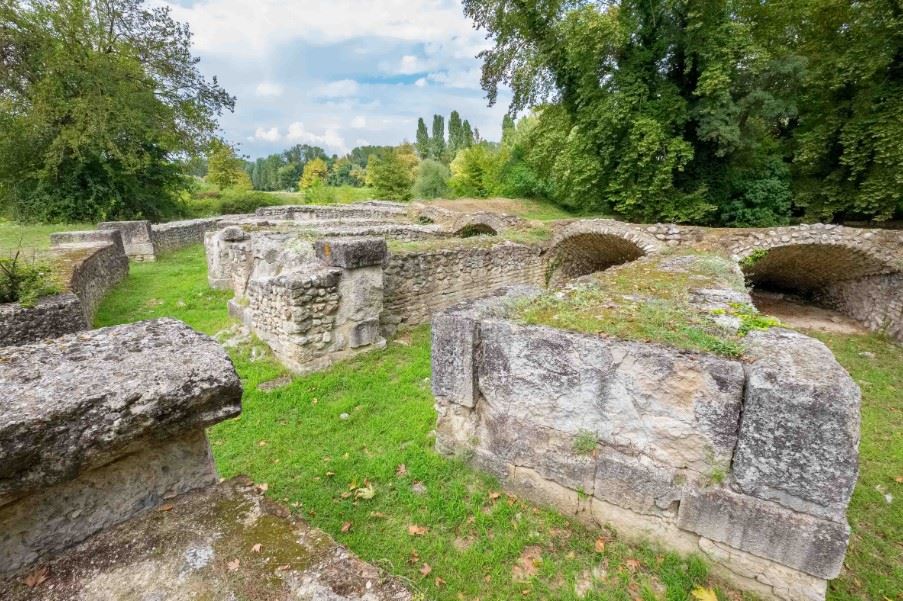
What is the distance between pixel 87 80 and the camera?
15039 millimetres

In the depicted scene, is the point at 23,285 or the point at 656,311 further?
the point at 23,285

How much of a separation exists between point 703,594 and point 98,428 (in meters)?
3.27

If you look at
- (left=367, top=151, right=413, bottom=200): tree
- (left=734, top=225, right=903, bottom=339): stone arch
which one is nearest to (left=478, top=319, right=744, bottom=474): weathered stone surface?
(left=734, top=225, right=903, bottom=339): stone arch

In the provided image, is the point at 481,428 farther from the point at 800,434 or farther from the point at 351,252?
the point at 351,252

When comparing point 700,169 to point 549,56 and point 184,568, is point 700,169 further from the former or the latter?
point 184,568

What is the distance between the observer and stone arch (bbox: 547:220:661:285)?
898cm

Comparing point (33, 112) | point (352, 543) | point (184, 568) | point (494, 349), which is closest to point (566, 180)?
point (494, 349)

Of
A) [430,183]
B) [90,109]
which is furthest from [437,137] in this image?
[90,109]

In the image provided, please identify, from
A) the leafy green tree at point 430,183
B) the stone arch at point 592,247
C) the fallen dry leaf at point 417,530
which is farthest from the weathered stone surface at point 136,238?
the leafy green tree at point 430,183

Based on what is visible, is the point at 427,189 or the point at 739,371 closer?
the point at 739,371

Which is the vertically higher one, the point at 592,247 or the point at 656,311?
the point at 656,311

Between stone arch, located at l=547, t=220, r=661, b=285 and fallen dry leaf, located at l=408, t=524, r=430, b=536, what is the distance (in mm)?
7387

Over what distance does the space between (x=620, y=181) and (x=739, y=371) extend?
13.7 meters

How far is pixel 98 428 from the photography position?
4.34 ft
